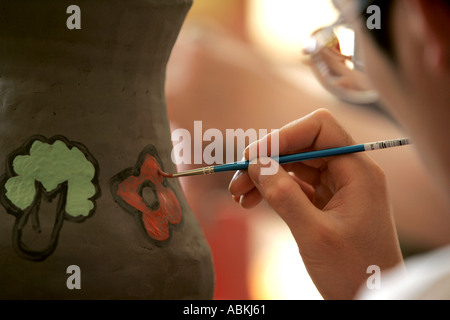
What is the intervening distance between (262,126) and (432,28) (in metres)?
1.34

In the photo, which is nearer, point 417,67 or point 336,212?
point 417,67

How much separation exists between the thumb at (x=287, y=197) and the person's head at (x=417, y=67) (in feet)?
0.76

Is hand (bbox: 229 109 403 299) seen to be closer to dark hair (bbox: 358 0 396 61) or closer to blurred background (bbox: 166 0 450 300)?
dark hair (bbox: 358 0 396 61)

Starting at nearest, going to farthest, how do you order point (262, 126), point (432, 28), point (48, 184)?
point (432, 28)
point (48, 184)
point (262, 126)

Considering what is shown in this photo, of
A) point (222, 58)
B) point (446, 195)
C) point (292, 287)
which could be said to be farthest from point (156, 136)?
point (222, 58)

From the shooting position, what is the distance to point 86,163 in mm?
576

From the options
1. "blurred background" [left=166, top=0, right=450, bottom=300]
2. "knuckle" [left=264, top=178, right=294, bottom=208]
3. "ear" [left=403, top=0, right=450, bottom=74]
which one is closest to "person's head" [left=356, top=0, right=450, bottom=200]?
"ear" [left=403, top=0, right=450, bottom=74]

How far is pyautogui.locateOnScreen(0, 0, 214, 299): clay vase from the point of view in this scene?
0.54 meters

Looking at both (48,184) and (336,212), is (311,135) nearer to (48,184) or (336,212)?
(336,212)

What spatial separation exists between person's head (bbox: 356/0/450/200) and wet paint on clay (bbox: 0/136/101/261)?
32 cm

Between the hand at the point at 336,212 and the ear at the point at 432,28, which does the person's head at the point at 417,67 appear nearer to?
the ear at the point at 432,28

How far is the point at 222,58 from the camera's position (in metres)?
1.74

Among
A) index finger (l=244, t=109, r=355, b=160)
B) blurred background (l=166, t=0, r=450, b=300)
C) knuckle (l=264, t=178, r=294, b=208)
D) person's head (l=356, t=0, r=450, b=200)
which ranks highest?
blurred background (l=166, t=0, r=450, b=300)

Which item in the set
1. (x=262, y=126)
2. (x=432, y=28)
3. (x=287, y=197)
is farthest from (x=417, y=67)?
(x=262, y=126)
